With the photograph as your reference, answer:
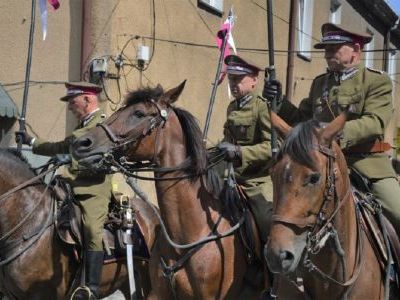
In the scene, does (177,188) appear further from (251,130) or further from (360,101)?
(360,101)

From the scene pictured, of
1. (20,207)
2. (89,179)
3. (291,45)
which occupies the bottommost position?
(20,207)

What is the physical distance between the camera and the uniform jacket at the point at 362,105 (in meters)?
3.98

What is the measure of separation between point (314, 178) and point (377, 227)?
3.54 feet

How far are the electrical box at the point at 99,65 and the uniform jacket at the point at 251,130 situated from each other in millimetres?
4551

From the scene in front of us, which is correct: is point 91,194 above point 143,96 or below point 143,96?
below

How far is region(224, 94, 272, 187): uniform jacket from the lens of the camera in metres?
4.86

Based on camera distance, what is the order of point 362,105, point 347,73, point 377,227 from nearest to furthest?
point 377,227
point 362,105
point 347,73

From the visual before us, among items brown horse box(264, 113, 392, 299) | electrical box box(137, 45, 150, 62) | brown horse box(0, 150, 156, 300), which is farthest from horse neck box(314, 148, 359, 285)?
electrical box box(137, 45, 150, 62)

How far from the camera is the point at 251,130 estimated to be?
4949 millimetres

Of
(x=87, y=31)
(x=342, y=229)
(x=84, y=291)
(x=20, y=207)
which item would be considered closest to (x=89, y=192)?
(x=20, y=207)

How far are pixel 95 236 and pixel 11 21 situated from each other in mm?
5191

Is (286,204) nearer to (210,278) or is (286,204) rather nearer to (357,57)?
(210,278)

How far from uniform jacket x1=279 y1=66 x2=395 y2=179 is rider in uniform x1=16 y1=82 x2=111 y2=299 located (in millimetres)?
2186

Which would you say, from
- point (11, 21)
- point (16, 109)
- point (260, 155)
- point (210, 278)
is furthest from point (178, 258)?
point (11, 21)
